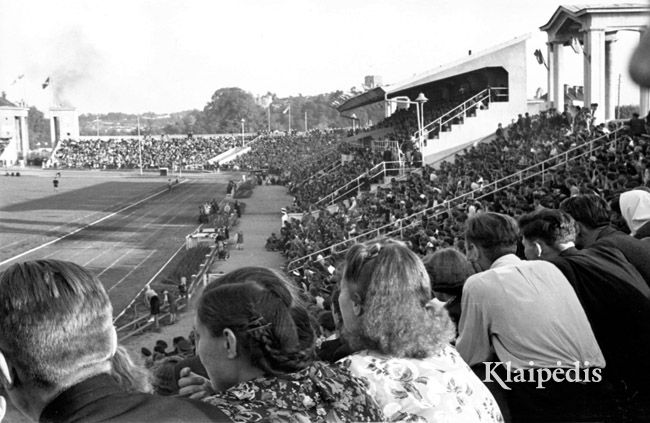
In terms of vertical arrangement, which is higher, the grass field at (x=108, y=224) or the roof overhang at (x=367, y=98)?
the roof overhang at (x=367, y=98)

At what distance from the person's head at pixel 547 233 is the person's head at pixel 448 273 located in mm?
301

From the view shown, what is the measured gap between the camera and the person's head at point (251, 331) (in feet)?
6.57

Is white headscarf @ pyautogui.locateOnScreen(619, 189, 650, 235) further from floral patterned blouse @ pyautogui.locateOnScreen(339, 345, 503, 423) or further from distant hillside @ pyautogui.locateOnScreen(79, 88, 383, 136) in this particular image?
distant hillside @ pyautogui.locateOnScreen(79, 88, 383, 136)

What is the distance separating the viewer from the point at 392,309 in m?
2.40

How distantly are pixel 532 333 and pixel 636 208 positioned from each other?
4.81 feet

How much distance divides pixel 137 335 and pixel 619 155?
7528 mm

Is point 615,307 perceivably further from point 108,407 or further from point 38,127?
point 38,127

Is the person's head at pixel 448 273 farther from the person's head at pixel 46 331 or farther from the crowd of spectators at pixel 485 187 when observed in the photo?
the crowd of spectators at pixel 485 187

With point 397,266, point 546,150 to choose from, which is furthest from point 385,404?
point 546,150

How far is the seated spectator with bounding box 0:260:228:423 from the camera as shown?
5.53 ft

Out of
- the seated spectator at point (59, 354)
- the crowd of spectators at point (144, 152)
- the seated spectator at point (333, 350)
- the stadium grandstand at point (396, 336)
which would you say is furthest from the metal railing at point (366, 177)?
the crowd of spectators at point (144, 152)

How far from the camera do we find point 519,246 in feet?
13.5

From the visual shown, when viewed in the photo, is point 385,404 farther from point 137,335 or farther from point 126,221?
point 126,221

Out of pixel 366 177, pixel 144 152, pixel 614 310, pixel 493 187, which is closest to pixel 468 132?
pixel 366 177
